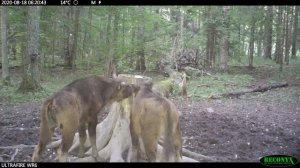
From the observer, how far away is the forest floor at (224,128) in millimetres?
6430

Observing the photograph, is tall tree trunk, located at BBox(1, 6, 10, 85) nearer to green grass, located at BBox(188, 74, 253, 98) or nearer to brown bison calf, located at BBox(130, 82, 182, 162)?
green grass, located at BBox(188, 74, 253, 98)

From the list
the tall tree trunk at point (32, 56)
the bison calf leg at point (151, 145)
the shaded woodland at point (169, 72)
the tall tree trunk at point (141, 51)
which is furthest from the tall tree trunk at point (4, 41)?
the bison calf leg at point (151, 145)

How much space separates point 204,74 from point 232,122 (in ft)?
34.8

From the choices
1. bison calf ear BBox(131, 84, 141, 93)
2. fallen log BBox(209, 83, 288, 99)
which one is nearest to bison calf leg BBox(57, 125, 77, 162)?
bison calf ear BBox(131, 84, 141, 93)

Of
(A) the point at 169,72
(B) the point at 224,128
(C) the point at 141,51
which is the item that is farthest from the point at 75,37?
(B) the point at 224,128

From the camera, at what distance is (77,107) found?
5.16 metres

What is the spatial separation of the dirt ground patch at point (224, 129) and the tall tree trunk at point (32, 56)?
5.08 feet

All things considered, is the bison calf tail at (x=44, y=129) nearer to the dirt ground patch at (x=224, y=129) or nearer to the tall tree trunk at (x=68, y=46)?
the dirt ground patch at (x=224, y=129)

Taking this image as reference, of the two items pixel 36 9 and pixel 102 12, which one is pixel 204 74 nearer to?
pixel 102 12

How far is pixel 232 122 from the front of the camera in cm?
882

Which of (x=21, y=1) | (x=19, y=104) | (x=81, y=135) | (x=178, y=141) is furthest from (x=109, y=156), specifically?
(x=19, y=104)

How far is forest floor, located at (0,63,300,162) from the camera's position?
6.43 meters

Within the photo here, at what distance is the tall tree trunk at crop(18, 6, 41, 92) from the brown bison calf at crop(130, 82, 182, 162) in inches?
341

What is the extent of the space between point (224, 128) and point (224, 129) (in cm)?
10
